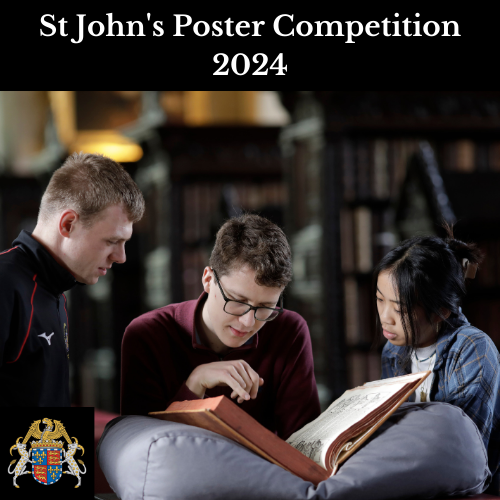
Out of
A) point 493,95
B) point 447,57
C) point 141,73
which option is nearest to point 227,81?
point 141,73

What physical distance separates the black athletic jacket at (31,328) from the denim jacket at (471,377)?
2.53ft

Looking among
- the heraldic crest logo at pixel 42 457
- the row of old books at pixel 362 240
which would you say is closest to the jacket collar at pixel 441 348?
the heraldic crest logo at pixel 42 457

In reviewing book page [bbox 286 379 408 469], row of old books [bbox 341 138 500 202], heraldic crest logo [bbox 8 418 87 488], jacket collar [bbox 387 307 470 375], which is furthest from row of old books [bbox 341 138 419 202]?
heraldic crest logo [bbox 8 418 87 488]

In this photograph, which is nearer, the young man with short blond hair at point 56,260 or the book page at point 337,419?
the book page at point 337,419

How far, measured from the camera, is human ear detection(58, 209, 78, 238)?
1337 mm

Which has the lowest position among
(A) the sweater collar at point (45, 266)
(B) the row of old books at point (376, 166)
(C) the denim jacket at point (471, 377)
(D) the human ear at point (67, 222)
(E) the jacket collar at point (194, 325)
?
(C) the denim jacket at point (471, 377)

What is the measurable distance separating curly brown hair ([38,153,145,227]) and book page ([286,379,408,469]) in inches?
21.9

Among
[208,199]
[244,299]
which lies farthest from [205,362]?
[208,199]

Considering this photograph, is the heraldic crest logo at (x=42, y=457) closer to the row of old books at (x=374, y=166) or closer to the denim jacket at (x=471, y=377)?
the denim jacket at (x=471, y=377)

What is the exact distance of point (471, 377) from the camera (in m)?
1.26

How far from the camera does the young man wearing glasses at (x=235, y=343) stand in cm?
130

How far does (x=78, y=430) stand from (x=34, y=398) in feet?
0.77

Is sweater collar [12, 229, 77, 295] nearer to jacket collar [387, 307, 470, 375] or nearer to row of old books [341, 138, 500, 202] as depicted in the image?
jacket collar [387, 307, 470, 375]

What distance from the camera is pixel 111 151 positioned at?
230 inches
